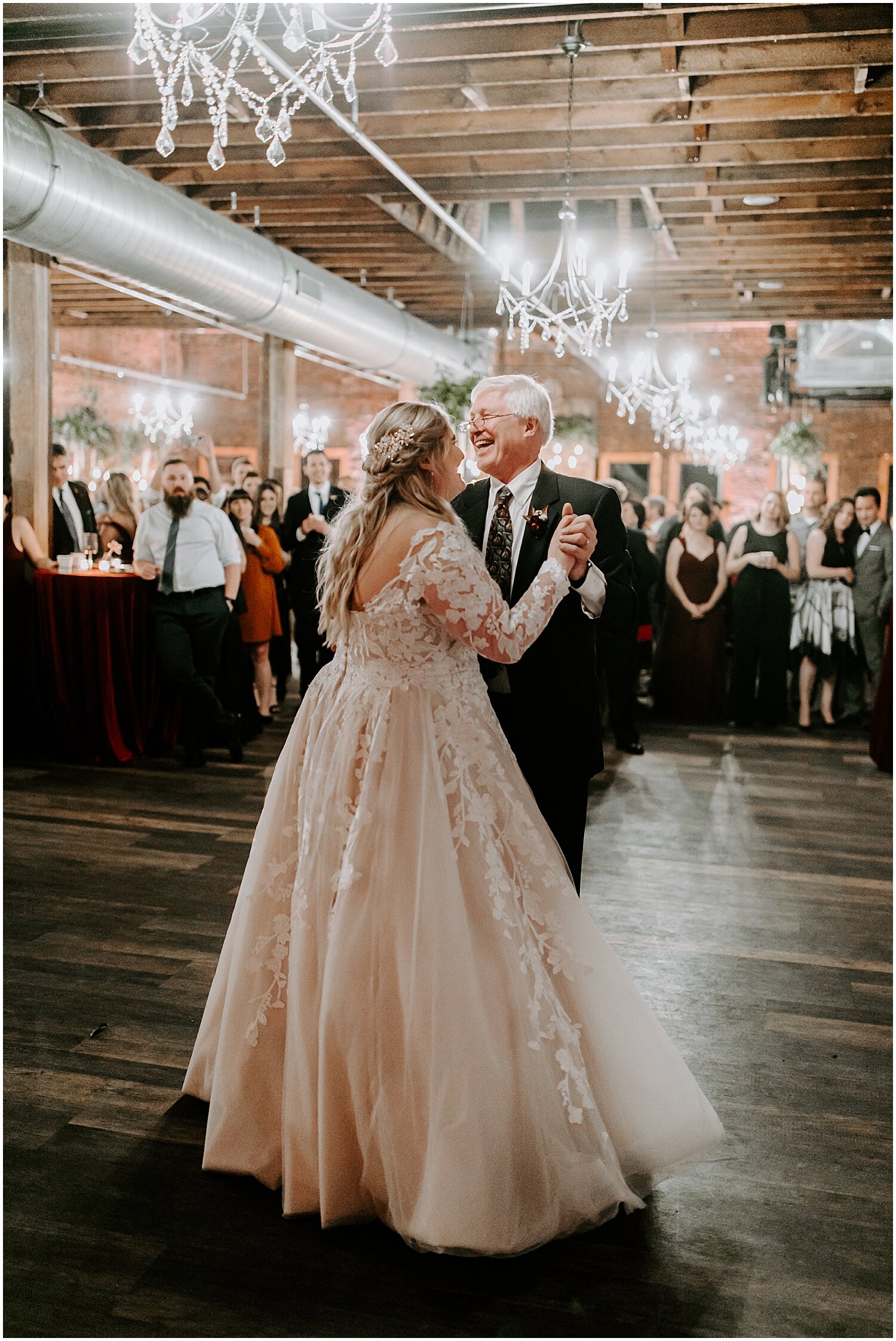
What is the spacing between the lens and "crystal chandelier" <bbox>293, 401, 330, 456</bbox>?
50.4 feet

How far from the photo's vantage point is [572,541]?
2.13m

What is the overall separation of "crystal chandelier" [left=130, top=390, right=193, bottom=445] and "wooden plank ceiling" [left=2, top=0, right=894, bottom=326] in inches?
199

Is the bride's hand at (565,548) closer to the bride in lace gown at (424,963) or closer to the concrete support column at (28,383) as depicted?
the bride in lace gown at (424,963)

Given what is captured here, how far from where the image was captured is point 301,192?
7230 millimetres

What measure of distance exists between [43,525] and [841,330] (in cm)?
1169

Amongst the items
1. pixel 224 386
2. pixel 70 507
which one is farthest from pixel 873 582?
pixel 224 386

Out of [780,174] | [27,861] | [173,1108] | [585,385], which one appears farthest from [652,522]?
[173,1108]

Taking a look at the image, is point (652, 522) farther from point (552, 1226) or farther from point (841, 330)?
point (552, 1226)

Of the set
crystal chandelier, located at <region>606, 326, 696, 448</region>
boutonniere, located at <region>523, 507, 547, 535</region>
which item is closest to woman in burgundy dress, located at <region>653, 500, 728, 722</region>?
crystal chandelier, located at <region>606, 326, 696, 448</region>

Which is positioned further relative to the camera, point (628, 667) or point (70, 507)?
point (70, 507)

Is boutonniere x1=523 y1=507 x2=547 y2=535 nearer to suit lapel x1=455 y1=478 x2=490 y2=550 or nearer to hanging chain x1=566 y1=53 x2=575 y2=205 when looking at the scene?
suit lapel x1=455 y1=478 x2=490 y2=550

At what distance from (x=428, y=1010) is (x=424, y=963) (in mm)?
77

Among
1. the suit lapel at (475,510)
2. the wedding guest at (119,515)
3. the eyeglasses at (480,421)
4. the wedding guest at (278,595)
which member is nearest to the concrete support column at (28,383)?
the wedding guest at (119,515)

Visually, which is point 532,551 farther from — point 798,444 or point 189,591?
point 798,444
